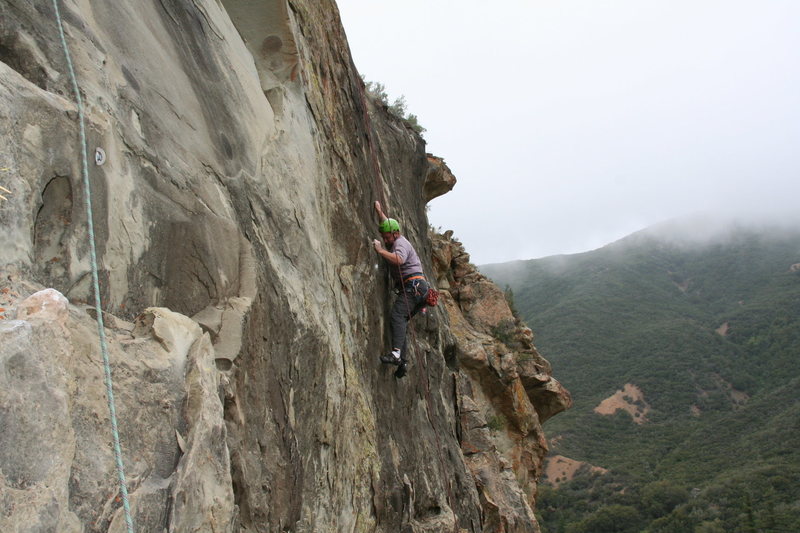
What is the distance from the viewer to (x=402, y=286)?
9.30 meters

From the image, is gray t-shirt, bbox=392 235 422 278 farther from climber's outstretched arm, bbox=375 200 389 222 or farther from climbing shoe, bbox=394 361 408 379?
climbing shoe, bbox=394 361 408 379

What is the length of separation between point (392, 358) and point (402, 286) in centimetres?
125

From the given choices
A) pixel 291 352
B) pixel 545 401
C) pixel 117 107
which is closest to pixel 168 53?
pixel 117 107

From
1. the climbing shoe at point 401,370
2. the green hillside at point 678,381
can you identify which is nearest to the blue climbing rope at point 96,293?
the climbing shoe at point 401,370

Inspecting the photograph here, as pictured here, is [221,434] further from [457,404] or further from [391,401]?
[457,404]

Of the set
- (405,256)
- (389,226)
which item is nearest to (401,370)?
(405,256)

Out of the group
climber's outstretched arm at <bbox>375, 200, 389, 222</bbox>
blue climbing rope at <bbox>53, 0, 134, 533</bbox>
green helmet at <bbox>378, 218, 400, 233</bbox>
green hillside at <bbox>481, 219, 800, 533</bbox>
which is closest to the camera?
blue climbing rope at <bbox>53, 0, 134, 533</bbox>

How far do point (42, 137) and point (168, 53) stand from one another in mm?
1957

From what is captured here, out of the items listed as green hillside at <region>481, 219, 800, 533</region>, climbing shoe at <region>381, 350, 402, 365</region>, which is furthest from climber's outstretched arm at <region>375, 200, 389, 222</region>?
green hillside at <region>481, 219, 800, 533</region>

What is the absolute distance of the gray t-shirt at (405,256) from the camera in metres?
9.04

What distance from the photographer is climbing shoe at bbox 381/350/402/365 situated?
870 cm

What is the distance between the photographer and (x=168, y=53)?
5.06 meters

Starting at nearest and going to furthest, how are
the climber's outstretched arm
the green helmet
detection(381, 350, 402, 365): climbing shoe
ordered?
detection(381, 350, 402, 365): climbing shoe → the green helmet → the climber's outstretched arm

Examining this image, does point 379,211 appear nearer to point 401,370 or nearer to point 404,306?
point 404,306
